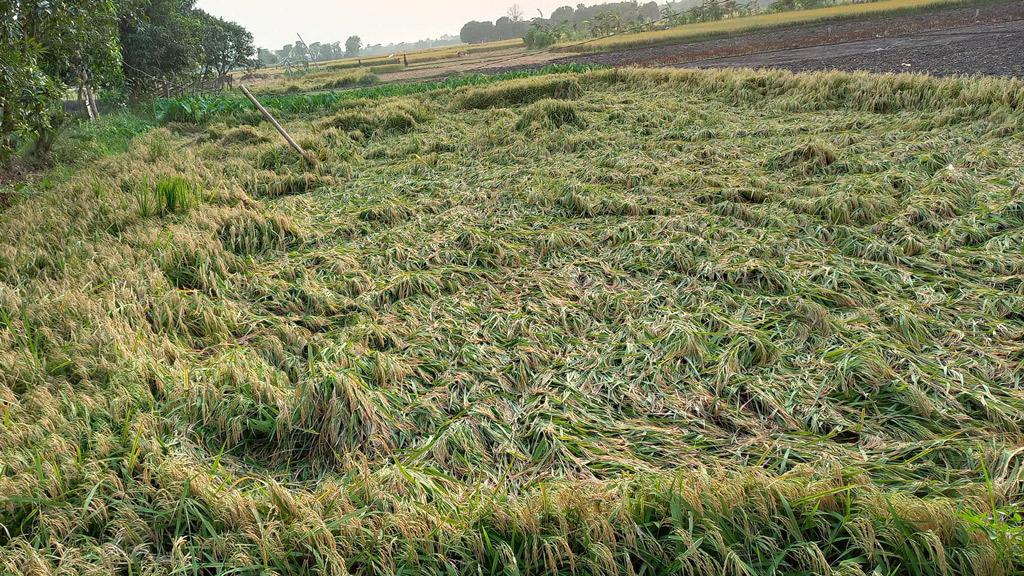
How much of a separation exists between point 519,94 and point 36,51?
8993 millimetres

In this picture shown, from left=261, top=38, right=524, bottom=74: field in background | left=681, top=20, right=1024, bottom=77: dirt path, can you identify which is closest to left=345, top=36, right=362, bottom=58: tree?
left=261, top=38, right=524, bottom=74: field in background

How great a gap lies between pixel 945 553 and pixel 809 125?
7.63 meters

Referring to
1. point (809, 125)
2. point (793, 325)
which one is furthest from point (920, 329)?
point (809, 125)

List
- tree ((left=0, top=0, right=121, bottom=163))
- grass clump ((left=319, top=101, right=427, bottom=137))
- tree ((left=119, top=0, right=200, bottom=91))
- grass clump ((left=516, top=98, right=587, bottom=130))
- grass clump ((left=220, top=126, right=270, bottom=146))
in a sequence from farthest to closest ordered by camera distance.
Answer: tree ((left=119, top=0, right=200, bottom=91)), grass clump ((left=319, top=101, right=427, bottom=137)), grass clump ((left=220, top=126, right=270, bottom=146)), grass clump ((left=516, top=98, right=587, bottom=130)), tree ((left=0, top=0, right=121, bottom=163))

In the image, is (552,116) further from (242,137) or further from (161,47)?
(161,47)

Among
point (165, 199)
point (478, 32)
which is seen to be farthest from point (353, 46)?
point (165, 199)

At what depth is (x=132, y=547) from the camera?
1780mm

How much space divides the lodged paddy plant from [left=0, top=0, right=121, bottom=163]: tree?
1.59m

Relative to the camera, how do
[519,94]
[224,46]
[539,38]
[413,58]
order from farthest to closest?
[413,58], [539,38], [224,46], [519,94]

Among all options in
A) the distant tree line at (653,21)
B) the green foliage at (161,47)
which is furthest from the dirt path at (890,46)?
the green foliage at (161,47)

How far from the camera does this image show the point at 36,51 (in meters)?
6.19

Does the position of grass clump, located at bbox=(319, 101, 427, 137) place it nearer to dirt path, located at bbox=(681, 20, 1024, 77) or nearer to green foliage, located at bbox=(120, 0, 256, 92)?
dirt path, located at bbox=(681, 20, 1024, 77)

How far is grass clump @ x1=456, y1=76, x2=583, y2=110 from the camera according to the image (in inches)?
484

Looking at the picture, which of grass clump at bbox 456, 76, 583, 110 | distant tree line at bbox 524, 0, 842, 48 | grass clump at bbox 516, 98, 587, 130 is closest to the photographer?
grass clump at bbox 516, 98, 587, 130
